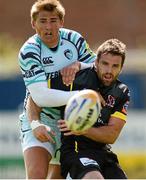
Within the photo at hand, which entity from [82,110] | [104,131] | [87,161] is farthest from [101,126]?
[82,110]

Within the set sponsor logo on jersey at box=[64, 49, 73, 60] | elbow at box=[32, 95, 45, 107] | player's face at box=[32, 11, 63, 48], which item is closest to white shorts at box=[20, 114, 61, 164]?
elbow at box=[32, 95, 45, 107]

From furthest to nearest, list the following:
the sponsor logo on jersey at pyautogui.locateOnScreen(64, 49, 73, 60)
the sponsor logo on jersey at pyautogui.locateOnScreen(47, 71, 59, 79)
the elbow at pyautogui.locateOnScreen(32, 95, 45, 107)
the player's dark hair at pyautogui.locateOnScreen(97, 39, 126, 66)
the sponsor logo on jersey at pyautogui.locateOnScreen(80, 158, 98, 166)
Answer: the sponsor logo on jersey at pyautogui.locateOnScreen(64, 49, 73, 60) → the sponsor logo on jersey at pyautogui.locateOnScreen(47, 71, 59, 79) → the elbow at pyautogui.locateOnScreen(32, 95, 45, 107) → the player's dark hair at pyautogui.locateOnScreen(97, 39, 126, 66) → the sponsor logo on jersey at pyautogui.locateOnScreen(80, 158, 98, 166)

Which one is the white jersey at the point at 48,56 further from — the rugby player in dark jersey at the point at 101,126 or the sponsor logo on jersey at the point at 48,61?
the rugby player in dark jersey at the point at 101,126

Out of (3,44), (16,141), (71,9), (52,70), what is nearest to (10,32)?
(71,9)

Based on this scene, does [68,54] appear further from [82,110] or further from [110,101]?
[82,110]

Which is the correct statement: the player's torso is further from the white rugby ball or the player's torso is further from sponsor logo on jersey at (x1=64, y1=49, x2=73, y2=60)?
the white rugby ball

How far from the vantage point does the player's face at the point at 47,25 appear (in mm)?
7621

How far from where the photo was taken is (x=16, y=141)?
46.3ft

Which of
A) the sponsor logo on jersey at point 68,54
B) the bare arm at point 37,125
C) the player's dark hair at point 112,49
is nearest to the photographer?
the player's dark hair at point 112,49

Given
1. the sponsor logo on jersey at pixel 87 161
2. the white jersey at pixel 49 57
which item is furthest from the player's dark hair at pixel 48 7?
the sponsor logo on jersey at pixel 87 161

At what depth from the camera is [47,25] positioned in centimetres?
762

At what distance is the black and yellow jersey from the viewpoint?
7.41 meters

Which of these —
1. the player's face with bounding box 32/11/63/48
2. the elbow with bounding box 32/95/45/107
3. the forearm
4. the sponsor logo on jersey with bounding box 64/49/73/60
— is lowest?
the forearm

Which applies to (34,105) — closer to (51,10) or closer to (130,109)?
(51,10)
